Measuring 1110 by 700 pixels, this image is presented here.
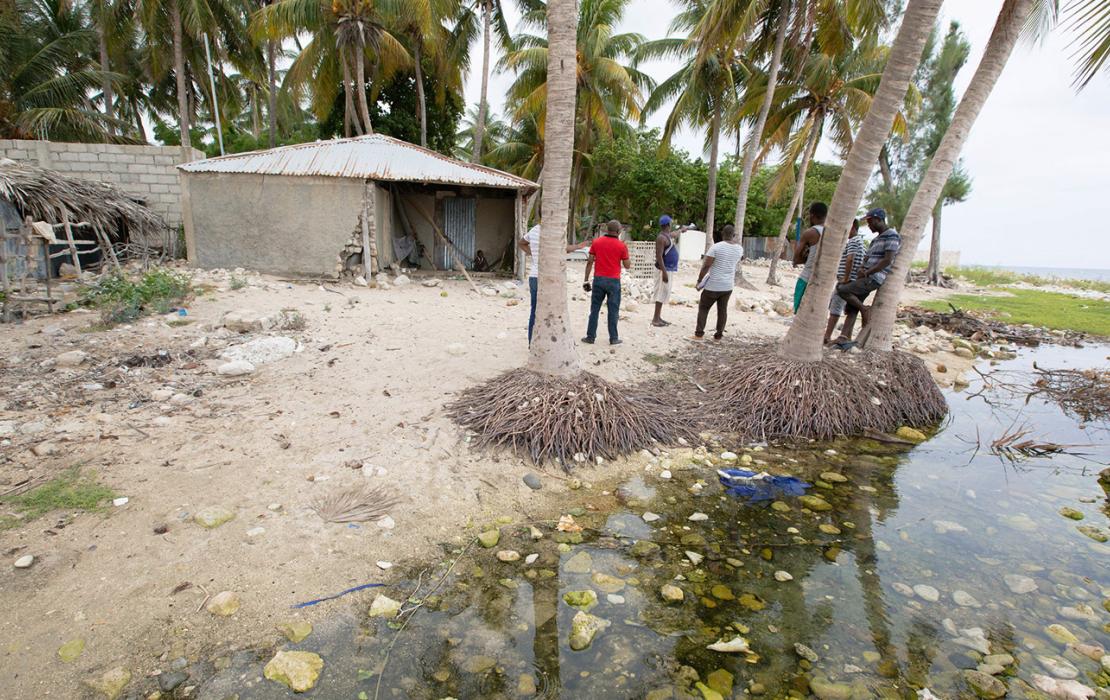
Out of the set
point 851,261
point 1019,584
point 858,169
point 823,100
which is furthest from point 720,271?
point 823,100

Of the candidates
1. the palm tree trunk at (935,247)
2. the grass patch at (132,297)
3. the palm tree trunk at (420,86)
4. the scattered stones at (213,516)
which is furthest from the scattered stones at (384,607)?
the palm tree trunk at (935,247)

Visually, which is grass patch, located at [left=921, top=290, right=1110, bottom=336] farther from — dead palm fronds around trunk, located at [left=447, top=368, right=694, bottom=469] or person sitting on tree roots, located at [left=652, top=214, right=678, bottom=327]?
dead palm fronds around trunk, located at [left=447, top=368, right=694, bottom=469]

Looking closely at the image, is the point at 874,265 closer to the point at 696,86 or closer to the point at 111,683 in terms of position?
the point at 111,683

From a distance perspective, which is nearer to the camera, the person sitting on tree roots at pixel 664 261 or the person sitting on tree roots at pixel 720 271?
the person sitting on tree roots at pixel 720 271

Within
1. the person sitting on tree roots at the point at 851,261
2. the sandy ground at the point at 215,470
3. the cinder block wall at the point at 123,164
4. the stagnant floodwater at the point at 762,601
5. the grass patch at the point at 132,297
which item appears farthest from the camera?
the cinder block wall at the point at 123,164

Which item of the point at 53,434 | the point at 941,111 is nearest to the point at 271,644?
the point at 53,434

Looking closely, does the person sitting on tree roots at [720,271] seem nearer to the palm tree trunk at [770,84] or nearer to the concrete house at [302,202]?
the palm tree trunk at [770,84]

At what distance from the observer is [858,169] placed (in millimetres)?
5012

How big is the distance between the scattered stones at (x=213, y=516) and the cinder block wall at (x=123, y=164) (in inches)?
493

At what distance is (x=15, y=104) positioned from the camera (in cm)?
1606

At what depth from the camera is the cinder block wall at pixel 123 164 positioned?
11836 millimetres

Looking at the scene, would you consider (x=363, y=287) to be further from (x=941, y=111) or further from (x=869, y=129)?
(x=941, y=111)

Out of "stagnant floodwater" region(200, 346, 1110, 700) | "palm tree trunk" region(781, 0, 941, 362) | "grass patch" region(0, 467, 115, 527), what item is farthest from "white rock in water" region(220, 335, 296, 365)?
"palm tree trunk" region(781, 0, 941, 362)

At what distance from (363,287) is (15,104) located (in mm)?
14868
